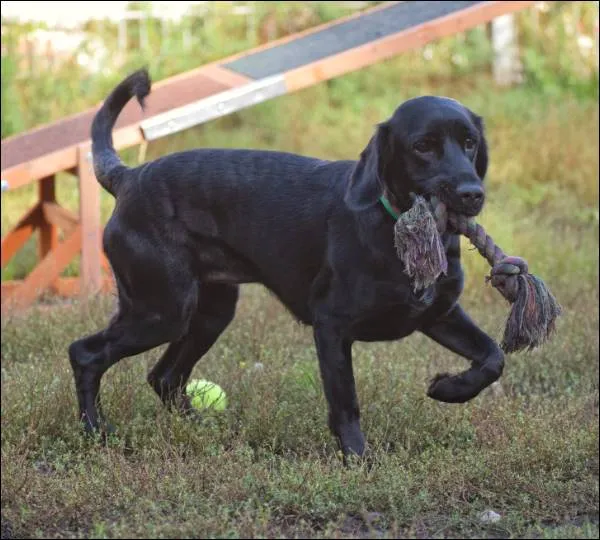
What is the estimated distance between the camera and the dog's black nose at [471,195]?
12.3 ft

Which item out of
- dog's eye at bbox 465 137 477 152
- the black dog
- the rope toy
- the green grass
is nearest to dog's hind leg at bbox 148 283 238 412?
the black dog

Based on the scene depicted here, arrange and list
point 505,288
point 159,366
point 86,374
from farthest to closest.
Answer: point 159,366 → point 86,374 → point 505,288

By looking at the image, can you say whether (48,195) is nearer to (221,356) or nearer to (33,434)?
(221,356)

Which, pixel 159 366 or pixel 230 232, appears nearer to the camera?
pixel 230 232

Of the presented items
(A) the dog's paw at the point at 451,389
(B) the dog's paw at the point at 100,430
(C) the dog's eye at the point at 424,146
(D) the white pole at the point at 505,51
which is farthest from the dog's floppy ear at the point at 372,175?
(D) the white pole at the point at 505,51

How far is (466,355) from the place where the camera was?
4305 millimetres

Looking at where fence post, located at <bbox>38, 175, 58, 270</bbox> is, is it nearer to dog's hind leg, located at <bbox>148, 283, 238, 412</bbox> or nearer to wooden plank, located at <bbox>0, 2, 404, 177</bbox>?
wooden plank, located at <bbox>0, 2, 404, 177</bbox>

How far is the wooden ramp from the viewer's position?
691 cm

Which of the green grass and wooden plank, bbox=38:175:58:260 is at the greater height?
the green grass

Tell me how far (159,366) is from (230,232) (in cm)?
79

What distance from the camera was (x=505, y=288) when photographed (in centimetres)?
391

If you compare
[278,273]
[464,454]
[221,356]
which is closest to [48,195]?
[221,356]

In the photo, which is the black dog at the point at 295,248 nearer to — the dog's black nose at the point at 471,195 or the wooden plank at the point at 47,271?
the dog's black nose at the point at 471,195

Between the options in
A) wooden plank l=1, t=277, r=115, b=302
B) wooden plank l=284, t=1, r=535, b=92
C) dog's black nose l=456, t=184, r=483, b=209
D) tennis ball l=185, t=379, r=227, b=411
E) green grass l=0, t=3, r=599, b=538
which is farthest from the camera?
wooden plank l=1, t=277, r=115, b=302
